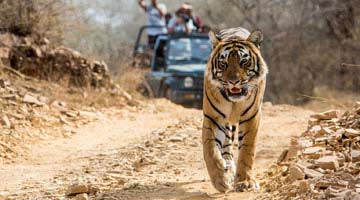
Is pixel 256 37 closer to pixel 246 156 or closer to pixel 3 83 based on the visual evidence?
pixel 246 156

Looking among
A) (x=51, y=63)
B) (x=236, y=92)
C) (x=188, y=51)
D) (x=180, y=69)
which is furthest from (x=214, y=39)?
(x=188, y=51)

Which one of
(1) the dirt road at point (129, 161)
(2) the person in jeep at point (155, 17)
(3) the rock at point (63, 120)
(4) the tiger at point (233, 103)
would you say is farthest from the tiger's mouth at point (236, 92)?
(2) the person in jeep at point (155, 17)

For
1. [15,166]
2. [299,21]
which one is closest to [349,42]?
[299,21]

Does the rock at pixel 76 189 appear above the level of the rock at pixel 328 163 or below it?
below

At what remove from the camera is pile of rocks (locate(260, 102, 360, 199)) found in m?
4.70

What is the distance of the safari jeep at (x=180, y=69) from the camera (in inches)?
559

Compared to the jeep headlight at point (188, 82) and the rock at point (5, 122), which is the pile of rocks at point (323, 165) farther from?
the jeep headlight at point (188, 82)

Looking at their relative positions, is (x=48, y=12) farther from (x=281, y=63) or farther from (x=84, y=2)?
(x=281, y=63)

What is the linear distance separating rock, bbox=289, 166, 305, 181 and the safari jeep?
8.76 m

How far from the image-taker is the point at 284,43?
19266mm

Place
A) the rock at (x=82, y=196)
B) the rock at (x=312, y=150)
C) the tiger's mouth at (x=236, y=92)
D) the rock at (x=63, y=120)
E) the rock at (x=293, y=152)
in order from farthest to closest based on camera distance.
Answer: the rock at (x=63, y=120) → the rock at (x=293, y=152) → the rock at (x=312, y=150) → the tiger's mouth at (x=236, y=92) → the rock at (x=82, y=196)

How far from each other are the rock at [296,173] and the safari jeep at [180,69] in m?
8.76

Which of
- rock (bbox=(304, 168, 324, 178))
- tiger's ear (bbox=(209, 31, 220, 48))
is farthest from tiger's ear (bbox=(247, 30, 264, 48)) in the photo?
rock (bbox=(304, 168, 324, 178))

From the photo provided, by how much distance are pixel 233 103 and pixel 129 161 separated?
5.65ft
